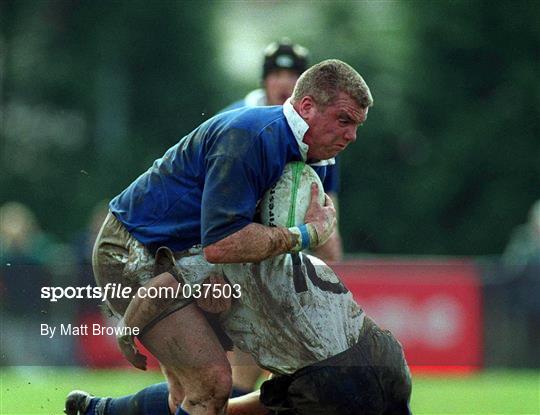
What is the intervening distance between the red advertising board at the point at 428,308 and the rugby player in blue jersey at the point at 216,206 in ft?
17.2

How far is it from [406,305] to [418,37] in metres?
9.87

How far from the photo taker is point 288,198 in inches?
235

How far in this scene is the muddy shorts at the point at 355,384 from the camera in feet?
20.0

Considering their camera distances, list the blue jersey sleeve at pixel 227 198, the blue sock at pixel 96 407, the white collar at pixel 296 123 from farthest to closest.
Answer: the blue sock at pixel 96 407, the white collar at pixel 296 123, the blue jersey sleeve at pixel 227 198

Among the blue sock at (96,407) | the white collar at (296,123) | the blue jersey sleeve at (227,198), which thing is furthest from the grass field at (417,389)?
the white collar at (296,123)

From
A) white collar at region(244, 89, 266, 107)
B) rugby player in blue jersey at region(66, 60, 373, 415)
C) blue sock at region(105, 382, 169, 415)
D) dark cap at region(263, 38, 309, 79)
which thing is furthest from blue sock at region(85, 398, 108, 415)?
dark cap at region(263, 38, 309, 79)

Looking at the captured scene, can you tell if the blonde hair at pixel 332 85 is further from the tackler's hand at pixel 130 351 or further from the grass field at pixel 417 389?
the grass field at pixel 417 389

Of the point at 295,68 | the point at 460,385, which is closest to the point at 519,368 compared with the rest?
the point at 460,385

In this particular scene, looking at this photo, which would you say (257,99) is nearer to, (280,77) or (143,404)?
(280,77)

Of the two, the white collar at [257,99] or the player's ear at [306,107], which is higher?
the player's ear at [306,107]

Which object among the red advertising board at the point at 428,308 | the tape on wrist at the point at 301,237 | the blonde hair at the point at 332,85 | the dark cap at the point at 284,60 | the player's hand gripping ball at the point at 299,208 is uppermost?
the blonde hair at the point at 332,85

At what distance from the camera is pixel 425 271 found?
13625 mm

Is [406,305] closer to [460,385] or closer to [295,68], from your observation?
[460,385]

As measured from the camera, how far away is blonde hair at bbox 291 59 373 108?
594 cm
